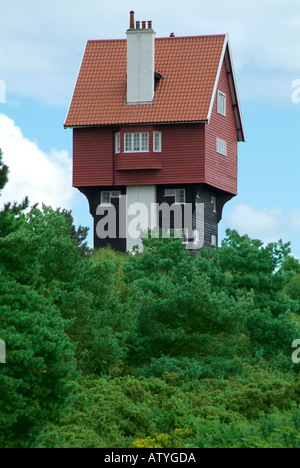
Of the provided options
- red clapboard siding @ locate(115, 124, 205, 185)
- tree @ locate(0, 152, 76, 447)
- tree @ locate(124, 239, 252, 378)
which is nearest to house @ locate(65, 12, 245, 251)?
red clapboard siding @ locate(115, 124, 205, 185)

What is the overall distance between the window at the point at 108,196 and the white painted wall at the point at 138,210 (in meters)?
1.00

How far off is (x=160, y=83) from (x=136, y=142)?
3.79 m

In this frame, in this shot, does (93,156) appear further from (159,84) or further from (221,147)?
(221,147)

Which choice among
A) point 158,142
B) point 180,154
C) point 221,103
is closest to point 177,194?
point 180,154

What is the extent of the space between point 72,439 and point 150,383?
672 cm

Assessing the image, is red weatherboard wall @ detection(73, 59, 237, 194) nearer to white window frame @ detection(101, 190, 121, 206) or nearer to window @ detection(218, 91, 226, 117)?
window @ detection(218, 91, 226, 117)

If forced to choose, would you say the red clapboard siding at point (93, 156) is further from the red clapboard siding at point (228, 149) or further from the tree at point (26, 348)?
the tree at point (26, 348)

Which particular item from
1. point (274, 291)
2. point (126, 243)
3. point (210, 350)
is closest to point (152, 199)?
point (126, 243)

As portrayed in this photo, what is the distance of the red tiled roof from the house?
0.06m

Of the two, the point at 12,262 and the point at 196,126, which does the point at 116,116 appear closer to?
the point at 196,126

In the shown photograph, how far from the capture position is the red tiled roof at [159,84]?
56438 mm

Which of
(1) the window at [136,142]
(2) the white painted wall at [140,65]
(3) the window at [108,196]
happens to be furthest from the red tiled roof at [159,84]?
(3) the window at [108,196]

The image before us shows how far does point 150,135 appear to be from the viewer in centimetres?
5666

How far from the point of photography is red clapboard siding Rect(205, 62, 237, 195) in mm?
57500
